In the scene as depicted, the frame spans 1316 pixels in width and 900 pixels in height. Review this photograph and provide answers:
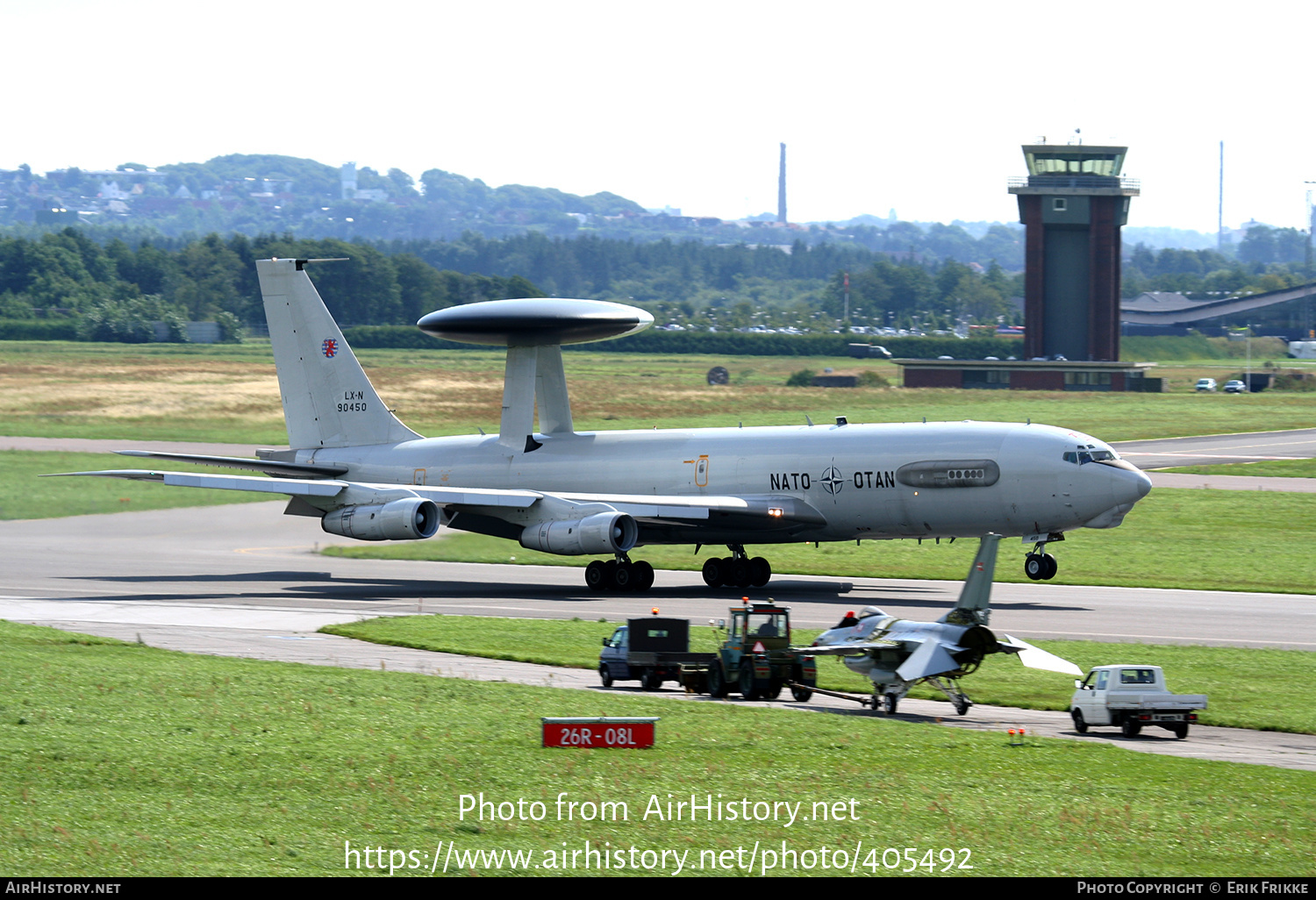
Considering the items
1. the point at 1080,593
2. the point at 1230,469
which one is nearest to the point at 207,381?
the point at 1230,469

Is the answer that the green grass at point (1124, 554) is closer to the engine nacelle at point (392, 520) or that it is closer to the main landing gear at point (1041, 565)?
the main landing gear at point (1041, 565)

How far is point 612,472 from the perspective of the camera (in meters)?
50.0

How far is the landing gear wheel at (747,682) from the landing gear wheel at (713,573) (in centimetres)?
1865

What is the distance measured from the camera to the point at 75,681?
1083 inches

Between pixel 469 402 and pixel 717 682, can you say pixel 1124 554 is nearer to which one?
pixel 717 682

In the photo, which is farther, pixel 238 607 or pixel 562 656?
pixel 238 607

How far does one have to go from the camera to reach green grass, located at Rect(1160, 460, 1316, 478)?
81062mm

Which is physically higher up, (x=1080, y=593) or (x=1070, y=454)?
(x=1070, y=454)

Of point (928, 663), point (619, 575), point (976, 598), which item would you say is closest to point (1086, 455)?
point (619, 575)

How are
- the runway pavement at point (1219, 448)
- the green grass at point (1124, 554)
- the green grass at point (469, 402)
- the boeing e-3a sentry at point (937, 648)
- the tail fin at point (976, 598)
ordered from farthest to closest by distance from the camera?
the green grass at point (469, 402) < the runway pavement at point (1219, 448) < the green grass at point (1124, 554) < the tail fin at point (976, 598) < the boeing e-3a sentry at point (937, 648)

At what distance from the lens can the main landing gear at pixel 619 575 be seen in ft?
153

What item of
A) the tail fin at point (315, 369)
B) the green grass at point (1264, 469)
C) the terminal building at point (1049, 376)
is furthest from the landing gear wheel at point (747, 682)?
the terminal building at point (1049, 376)
